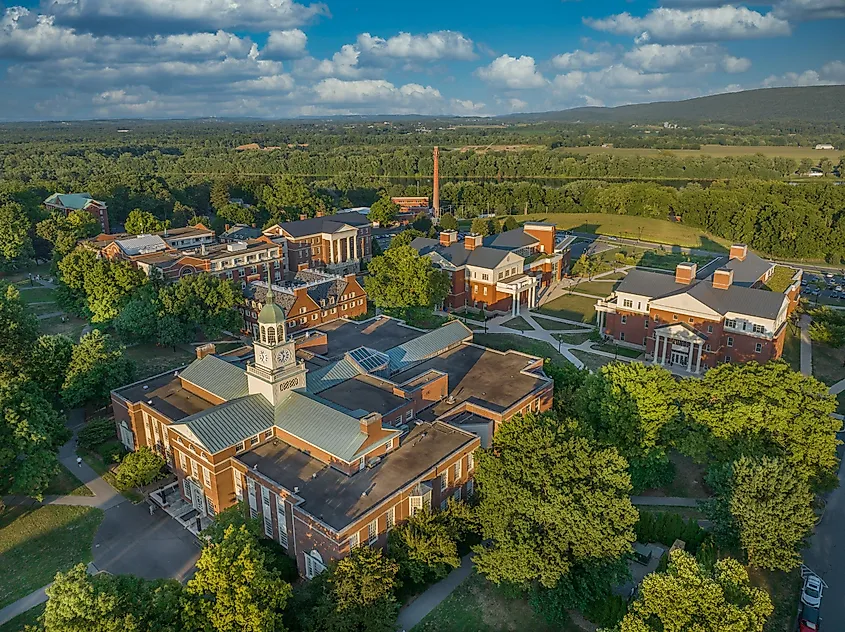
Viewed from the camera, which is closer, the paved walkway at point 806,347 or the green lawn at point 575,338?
the paved walkway at point 806,347

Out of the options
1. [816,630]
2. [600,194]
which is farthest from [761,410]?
[600,194]

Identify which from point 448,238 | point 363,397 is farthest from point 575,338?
point 363,397

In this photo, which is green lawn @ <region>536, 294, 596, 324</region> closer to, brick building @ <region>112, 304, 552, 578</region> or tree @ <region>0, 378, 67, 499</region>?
brick building @ <region>112, 304, 552, 578</region>

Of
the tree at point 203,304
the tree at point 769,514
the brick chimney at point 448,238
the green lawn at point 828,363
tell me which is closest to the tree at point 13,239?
the tree at point 203,304

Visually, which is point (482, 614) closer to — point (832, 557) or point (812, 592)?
point (812, 592)

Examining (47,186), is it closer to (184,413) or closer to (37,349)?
(37,349)

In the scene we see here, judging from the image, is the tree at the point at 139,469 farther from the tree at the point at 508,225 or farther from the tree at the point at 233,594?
the tree at the point at 508,225

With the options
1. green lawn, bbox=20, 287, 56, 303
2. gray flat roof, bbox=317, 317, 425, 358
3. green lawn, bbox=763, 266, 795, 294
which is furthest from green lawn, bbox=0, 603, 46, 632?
green lawn, bbox=763, 266, 795, 294
